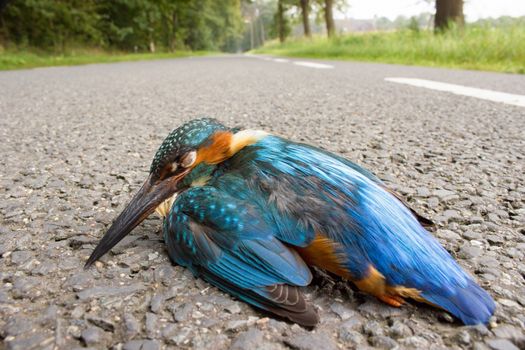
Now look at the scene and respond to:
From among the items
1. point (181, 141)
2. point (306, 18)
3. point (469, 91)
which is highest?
point (306, 18)

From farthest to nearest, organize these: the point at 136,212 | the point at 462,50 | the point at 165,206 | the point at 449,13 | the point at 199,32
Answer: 1. the point at 199,32
2. the point at 449,13
3. the point at 462,50
4. the point at 165,206
5. the point at 136,212

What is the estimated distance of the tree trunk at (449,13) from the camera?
47.3 ft

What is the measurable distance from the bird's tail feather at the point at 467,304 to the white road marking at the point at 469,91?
151 inches

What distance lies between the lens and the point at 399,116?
4203 mm

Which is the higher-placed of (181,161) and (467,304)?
(181,161)

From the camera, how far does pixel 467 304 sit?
1262mm

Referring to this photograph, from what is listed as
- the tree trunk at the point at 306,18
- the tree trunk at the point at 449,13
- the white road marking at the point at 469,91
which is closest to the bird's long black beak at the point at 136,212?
the white road marking at the point at 469,91

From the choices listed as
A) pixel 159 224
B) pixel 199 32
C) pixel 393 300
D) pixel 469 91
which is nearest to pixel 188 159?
pixel 159 224

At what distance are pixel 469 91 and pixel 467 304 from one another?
4.91 m

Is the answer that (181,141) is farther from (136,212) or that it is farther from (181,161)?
(136,212)

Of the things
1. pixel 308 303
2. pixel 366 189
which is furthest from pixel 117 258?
pixel 366 189

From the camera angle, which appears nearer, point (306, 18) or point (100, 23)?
point (100, 23)

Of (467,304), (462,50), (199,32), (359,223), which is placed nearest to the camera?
(467,304)

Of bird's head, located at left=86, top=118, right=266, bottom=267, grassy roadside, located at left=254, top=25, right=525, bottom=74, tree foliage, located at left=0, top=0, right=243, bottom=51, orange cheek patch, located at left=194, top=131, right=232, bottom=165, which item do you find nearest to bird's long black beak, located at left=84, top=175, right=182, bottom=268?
bird's head, located at left=86, top=118, right=266, bottom=267
